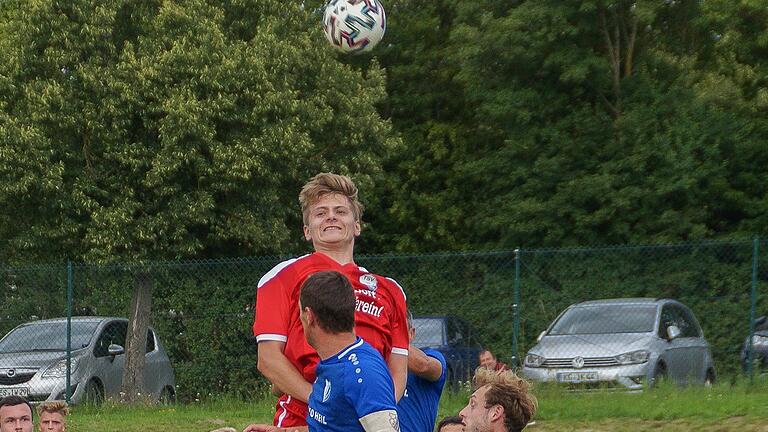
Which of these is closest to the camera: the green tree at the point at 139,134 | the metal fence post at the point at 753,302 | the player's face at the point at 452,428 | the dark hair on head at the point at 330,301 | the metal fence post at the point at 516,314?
the dark hair on head at the point at 330,301

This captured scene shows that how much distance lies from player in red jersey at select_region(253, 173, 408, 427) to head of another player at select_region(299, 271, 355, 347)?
0.74 m

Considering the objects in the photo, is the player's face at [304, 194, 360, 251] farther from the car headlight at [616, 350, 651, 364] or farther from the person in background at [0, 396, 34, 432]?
the car headlight at [616, 350, 651, 364]

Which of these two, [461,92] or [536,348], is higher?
[461,92]

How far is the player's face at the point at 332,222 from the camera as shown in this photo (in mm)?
4934

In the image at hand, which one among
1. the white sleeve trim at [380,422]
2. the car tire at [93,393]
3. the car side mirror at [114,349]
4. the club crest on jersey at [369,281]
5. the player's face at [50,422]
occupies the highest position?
the car side mirror at [114,349]

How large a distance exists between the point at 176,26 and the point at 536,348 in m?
8.69

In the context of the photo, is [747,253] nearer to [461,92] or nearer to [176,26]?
[176,26]

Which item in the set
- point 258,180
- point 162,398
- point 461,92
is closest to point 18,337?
point 162,398

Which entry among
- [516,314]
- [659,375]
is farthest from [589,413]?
[516,314]

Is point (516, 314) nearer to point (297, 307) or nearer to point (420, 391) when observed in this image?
point (420, 391)

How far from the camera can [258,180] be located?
65.4ft

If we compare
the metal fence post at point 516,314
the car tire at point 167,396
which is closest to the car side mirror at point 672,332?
the metal fence post at point 516,314

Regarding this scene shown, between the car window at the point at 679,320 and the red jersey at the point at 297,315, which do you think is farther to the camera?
the car window at the point at 679,320

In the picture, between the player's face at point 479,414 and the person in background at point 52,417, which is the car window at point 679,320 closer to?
the person in background at point 52,417
